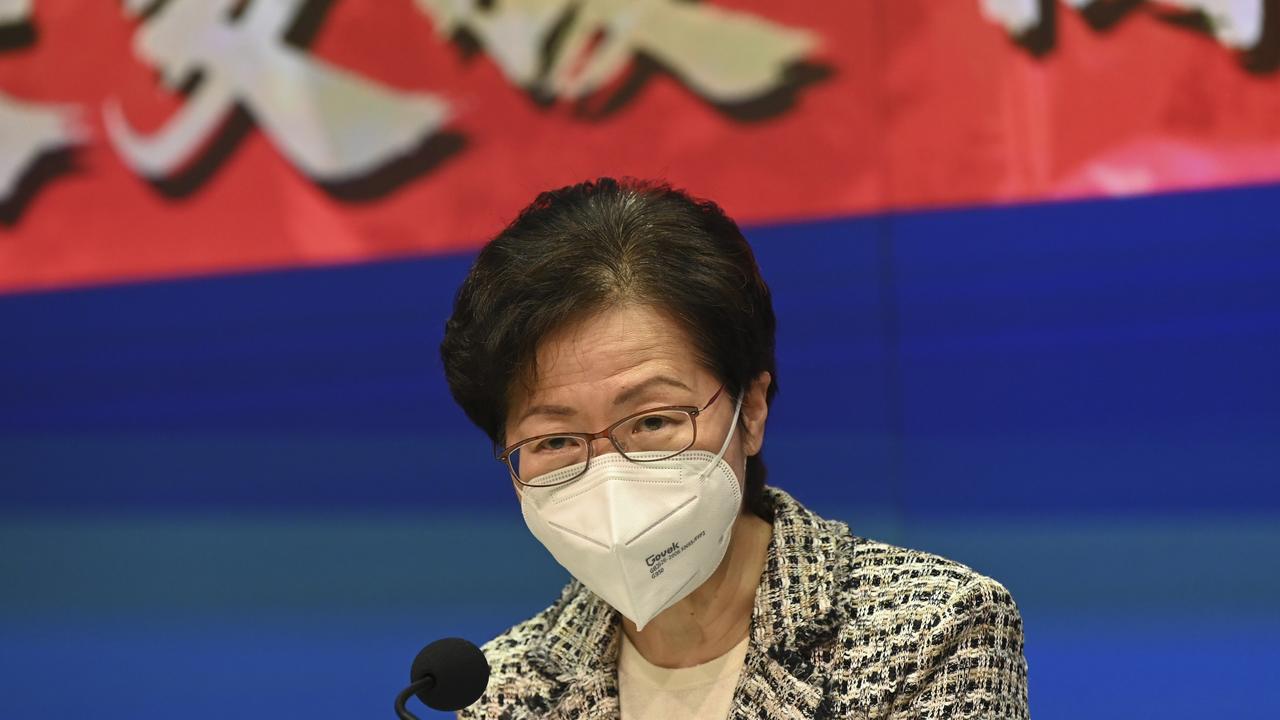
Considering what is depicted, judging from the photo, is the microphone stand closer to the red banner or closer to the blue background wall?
the blue background wall

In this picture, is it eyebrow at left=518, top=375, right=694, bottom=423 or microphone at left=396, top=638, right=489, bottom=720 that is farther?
eyebrow at left=518, top=375, right=694, bottom=423

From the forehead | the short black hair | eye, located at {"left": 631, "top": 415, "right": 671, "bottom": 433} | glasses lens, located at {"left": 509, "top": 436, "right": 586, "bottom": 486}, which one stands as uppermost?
the short black hair

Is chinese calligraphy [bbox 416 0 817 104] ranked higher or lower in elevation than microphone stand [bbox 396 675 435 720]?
higher

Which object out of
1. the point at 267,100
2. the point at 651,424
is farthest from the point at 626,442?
the point at 267,100

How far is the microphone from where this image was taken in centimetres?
145

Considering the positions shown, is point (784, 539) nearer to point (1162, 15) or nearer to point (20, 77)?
point (1162, 15)

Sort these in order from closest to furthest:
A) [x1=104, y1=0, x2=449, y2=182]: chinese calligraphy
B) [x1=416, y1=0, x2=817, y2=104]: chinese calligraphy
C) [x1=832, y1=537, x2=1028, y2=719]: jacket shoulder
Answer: [x1=832, y1=537, x2=1028, y2=719]: jacket shoulder
[x1=416, y1=0, x2=817, y2=104]: chinese calligraphy
[x1=104, y1=0, x2=449, y2=182]: chinese calligraphy

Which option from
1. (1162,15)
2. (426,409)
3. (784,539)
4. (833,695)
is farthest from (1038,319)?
(426,409)

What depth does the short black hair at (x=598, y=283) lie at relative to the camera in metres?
1.67

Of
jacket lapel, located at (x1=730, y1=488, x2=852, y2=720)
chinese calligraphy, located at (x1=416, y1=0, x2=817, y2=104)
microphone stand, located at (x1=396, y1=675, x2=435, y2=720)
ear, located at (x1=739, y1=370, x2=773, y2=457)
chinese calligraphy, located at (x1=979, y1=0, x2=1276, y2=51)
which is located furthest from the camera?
chinese calligraphy, located at (x1=416, y1=0, x2=817, y2=104)

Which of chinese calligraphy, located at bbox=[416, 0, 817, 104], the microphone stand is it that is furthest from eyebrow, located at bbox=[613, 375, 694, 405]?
chinese calligraphy, located at bbox=[416, 0, 817, 104]

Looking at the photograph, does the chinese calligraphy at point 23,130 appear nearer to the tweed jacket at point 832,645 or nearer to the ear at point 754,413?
the tweed jacket at point 832,645

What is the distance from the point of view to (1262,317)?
2.23 metres

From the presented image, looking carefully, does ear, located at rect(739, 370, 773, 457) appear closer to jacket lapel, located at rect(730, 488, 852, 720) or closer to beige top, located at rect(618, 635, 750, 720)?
jacket lapel, located at rect(730, 488, 852, 720)
